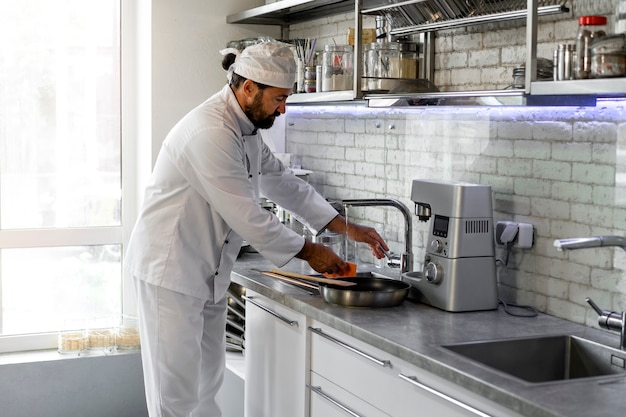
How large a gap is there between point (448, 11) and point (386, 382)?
1440mm

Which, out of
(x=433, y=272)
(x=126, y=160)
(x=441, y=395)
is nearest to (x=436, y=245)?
(x=433, y=272)

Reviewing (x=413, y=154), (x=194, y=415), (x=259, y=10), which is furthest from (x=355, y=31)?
(x=194, y=415)

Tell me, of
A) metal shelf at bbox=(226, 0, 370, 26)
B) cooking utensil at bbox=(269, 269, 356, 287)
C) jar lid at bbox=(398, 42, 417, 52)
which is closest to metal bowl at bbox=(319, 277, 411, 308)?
cooking utensil at bbox=(269, 269, 356, 287)

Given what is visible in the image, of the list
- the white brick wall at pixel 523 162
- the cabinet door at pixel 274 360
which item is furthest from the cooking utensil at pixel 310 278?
the white brick wall at pixel 523 162

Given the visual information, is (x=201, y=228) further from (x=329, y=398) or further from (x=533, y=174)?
(x=533, y=174)

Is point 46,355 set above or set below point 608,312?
below

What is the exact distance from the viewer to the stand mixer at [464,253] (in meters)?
3.17

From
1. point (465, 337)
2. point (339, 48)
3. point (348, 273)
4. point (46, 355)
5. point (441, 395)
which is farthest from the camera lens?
point (46, 355)

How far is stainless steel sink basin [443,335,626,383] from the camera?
2732 mm

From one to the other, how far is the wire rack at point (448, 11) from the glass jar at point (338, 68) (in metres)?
0.25

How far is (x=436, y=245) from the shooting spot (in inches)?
129

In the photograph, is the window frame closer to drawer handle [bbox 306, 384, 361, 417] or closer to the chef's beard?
the chef's beard

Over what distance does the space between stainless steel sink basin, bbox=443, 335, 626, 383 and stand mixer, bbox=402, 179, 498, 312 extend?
0.39 meters

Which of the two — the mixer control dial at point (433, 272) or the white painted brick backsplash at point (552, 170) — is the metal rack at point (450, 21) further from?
the mixer control dial at point (433, 272)
